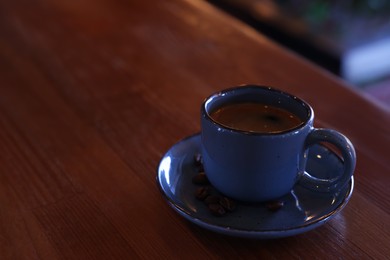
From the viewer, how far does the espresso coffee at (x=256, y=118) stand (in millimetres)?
524

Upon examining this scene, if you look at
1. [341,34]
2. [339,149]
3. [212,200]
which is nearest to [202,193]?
[212,200]

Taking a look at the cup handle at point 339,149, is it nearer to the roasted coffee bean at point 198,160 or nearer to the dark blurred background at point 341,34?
the roasted coffee bean at point 198,160

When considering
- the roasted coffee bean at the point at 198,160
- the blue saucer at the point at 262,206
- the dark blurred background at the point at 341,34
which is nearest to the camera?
the blue saucer at the point at 262,206

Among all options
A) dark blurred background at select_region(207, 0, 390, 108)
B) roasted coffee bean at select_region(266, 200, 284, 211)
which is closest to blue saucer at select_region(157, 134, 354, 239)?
roasted coffee bean at select_region(266, 200, 284, 211)

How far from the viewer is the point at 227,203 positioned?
0.50 meters

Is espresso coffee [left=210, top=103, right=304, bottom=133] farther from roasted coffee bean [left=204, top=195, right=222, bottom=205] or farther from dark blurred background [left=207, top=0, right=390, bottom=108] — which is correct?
dark blurred background [left=207, top=0, right=390, bottom=108]

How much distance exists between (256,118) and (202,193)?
11cm

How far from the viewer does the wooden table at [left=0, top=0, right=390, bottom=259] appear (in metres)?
0.49

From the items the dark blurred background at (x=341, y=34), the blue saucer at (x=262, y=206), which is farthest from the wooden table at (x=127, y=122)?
the dark blurred background at (x=341, y=34)

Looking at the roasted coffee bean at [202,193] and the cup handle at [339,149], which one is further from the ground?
the cup handle at [339,149]

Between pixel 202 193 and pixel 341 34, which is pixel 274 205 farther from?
pixel 341 34

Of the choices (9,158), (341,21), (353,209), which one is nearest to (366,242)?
(353,209)

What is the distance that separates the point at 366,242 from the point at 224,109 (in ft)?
0.69

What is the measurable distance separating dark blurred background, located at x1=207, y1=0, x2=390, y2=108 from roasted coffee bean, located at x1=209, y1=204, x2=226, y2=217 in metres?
1.49
